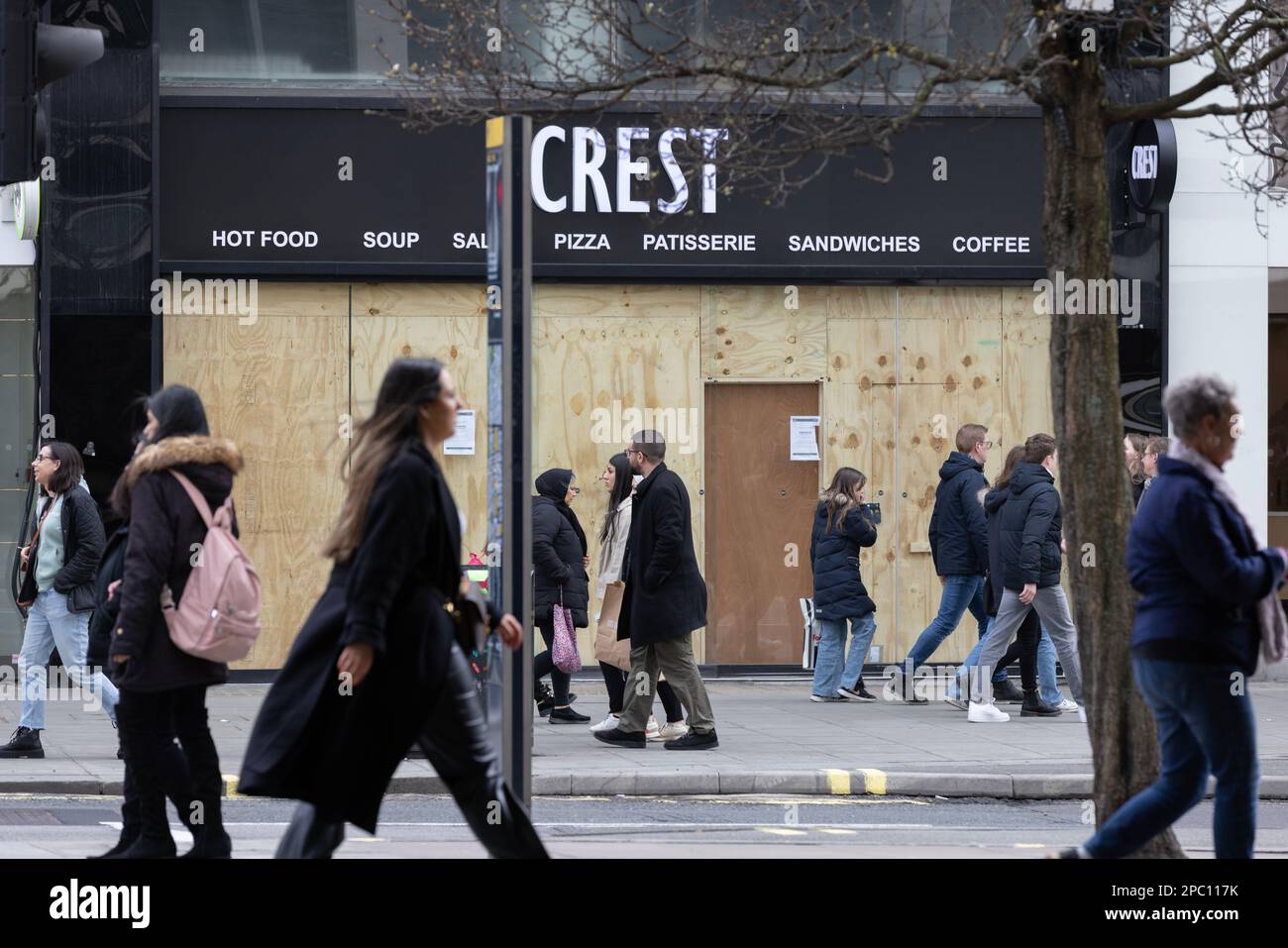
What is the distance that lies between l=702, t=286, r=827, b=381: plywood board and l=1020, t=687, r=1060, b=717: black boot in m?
3.42

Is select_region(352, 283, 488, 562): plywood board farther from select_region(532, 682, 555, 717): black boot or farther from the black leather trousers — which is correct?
the black leather trousers

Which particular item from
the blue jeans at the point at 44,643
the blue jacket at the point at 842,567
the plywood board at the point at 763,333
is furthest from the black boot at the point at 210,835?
the plywood board at the point at 763,333

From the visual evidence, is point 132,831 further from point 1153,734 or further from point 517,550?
point 1153,734

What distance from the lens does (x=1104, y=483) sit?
693 cm

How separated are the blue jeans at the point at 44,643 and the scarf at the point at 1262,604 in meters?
7.00

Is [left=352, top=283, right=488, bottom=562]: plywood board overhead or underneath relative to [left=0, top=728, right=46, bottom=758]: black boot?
overhead

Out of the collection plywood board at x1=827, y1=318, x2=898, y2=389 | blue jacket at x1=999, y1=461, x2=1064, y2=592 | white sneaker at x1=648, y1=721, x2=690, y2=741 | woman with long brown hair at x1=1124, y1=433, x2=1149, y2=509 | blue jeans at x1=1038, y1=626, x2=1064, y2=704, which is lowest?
white sneaker at x1=648, y1=721, x2=690, y2=741

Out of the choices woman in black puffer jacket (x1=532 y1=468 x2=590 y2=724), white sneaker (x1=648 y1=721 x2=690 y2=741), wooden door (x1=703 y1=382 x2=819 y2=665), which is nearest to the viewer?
white sneaker (x1=648 y1=721 x2=690 y2=741)

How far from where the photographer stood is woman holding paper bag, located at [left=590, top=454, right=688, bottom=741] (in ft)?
38.0

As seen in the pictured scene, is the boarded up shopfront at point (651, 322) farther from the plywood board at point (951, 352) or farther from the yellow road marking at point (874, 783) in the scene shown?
the yellow road marking at point (874, 783)

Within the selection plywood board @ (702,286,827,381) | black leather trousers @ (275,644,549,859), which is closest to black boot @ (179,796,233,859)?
black leather trousers @ (275,644,549,859)

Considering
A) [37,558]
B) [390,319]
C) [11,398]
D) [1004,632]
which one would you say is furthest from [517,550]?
[11,398]

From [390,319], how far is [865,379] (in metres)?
3.95

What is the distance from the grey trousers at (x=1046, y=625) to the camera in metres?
12.5
